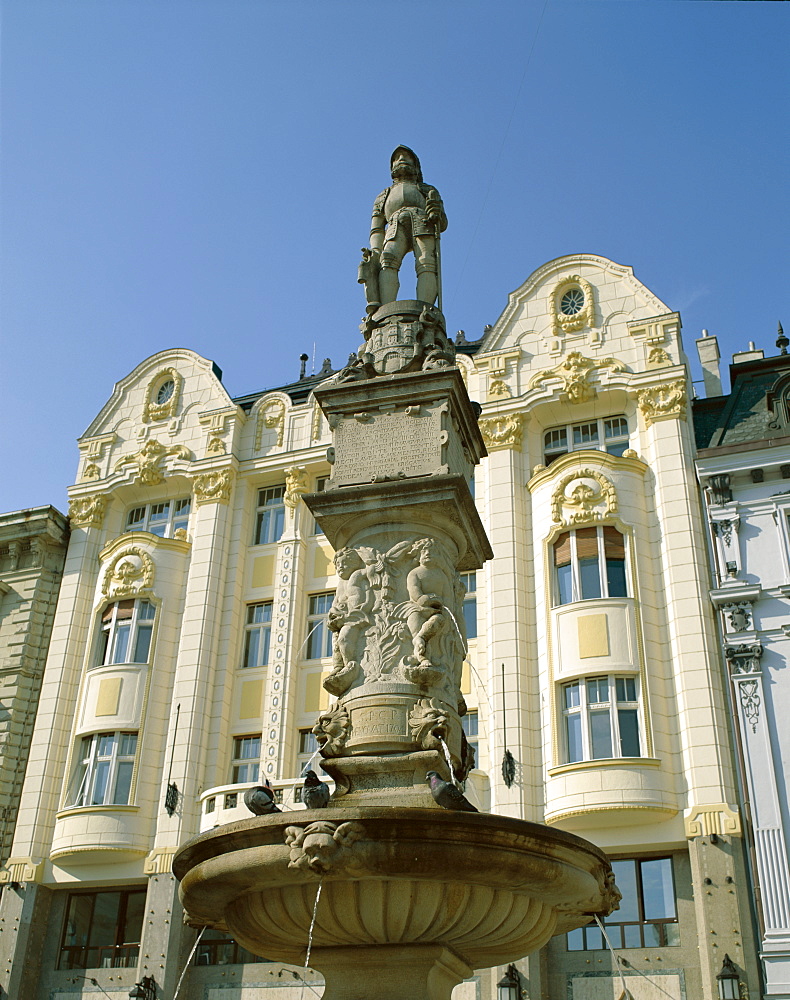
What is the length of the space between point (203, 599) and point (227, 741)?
13.6ft

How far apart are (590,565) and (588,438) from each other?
4535 mm

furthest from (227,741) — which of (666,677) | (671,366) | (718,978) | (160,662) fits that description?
(671,366)

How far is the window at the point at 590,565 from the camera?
25844mm

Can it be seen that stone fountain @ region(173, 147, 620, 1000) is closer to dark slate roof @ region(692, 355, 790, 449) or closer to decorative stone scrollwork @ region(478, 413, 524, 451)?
dark slate roof @ region(692, 355, 790, 449)

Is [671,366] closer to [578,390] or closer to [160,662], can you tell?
[578,390]

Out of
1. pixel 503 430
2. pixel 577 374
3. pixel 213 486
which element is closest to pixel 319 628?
pixel 213 486

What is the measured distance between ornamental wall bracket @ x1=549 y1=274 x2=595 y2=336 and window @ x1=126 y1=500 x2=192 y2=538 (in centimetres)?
1245

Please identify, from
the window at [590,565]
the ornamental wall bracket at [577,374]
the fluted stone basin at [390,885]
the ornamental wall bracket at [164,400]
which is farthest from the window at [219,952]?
the fluted stone basin at [390,885]

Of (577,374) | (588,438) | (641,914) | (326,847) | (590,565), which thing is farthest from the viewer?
(588,438)

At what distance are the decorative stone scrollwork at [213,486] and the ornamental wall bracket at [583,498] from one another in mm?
10213

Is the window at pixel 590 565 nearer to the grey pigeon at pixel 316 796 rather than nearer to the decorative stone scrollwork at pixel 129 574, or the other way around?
the decorative stone scrollwork at pixel 129 574

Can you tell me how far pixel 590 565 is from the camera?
26.2 m

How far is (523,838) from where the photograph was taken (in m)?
7.85

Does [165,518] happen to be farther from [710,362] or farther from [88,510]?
[710,362]
